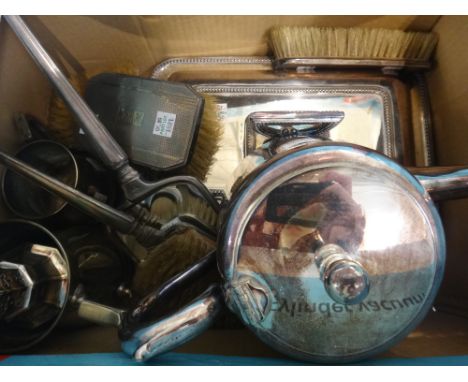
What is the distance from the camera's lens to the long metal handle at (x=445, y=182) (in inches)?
15.8

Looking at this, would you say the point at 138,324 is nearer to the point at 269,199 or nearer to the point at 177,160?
the point at 269,199

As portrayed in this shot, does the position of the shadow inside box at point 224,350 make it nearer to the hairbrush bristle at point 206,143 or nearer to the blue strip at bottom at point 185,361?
the blue strip at bottom at point 185,361

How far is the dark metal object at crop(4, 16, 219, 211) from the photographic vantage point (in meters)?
0.56

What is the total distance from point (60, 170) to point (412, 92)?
0.69 metres

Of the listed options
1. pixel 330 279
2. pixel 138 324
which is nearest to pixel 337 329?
pixel 330 279

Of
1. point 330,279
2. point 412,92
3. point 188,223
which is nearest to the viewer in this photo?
point 330,279

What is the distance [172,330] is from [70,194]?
0.26m

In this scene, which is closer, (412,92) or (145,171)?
(145,171)

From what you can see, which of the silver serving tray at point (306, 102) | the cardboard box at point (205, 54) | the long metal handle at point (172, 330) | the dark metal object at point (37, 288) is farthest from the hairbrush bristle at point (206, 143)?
the long metal handle at point (172, 330)

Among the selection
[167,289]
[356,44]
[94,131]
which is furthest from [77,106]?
[356,44]

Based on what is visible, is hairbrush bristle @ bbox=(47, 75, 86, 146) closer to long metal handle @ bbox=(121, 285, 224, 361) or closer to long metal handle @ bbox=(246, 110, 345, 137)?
long metal handle @ bbox=(246, 110, 345, 137)

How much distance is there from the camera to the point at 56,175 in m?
0.64

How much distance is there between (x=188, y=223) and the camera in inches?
24.1

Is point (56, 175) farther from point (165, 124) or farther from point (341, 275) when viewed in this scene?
point (341, 275)
